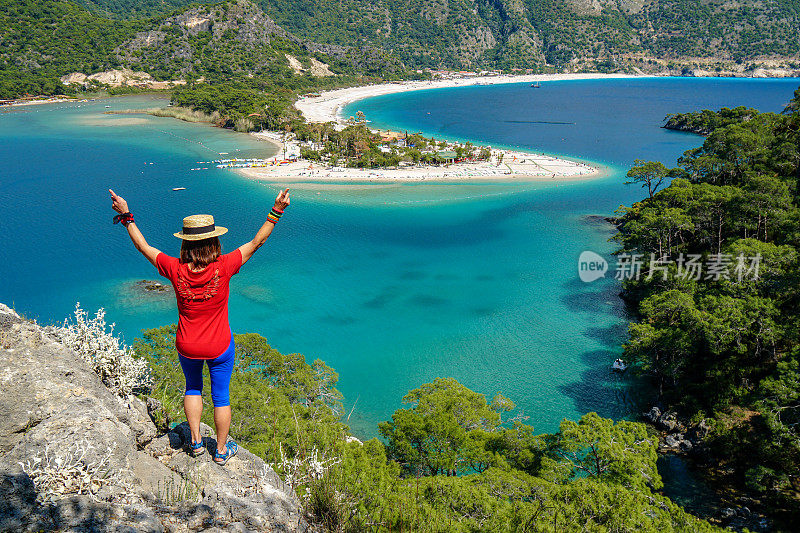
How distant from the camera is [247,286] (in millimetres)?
36188

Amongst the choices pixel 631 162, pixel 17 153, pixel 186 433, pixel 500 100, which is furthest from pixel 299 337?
pixel 500 100

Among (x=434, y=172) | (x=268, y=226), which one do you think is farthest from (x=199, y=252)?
(x=434, y=172)

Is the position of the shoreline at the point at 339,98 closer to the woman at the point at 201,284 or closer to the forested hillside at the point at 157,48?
the forested hillside at the point at 157,48

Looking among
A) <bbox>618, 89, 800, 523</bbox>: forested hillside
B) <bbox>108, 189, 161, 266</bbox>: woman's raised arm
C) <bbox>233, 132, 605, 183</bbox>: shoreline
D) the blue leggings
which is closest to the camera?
<bbox>108, 189, 161, 266</bbox>: woman's raised arm

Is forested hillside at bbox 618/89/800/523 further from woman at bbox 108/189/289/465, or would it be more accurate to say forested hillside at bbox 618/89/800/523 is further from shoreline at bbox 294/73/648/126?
shoreline at bbox 294/73/648/126

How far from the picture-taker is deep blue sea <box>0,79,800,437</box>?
27062mm

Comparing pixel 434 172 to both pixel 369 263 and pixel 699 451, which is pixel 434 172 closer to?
pixel 369 263

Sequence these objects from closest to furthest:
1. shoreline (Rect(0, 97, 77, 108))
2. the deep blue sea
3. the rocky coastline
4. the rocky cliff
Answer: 1. the rocky cliff
2. the rocky coastline
3. the deep blue sea
4. shoreline (Rect(0, 97, 77, 108))

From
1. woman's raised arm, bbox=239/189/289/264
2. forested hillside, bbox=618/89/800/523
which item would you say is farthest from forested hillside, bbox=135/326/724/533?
forested hillside, bbox=618/89/800/523

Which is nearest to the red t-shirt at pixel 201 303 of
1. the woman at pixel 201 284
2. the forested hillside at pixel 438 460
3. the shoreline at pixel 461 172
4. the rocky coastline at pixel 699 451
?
the woman at pixel 201 284

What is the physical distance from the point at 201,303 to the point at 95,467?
1858 millimetres

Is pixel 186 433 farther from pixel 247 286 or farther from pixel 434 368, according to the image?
pixel 247 286

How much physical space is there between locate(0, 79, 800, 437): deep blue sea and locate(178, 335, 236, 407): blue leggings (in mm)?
17785

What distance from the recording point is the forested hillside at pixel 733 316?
17359mm
